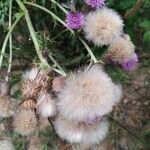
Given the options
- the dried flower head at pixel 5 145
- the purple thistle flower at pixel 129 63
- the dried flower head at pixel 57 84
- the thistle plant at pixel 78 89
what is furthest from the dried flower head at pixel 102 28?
the dried flower head at pixel 5 145

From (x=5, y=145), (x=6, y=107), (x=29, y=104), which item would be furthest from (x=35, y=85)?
(x=5, y=145)

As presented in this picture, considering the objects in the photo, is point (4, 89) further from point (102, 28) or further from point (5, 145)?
point (102, 28)

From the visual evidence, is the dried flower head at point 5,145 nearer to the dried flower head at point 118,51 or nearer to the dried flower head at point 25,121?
the dried flower head at point 25,121

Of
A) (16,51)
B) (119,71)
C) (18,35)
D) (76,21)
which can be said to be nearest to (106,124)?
(119,71)

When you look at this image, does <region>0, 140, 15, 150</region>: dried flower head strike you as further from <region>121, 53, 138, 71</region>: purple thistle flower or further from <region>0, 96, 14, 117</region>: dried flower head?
<region>121, 53, 138, 71</region>: purple thistle flower

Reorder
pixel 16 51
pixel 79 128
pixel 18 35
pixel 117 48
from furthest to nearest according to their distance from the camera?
1. pixel 18 35
2. pixel 16 51
3. pixel 117 48
4. pixel 79 128

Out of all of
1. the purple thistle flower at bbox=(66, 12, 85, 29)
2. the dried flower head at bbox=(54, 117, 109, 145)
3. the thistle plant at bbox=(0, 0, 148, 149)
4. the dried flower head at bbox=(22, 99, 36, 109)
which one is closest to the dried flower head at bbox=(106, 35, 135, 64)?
the thistle plant at bbox=(0, 0, 148, 149)

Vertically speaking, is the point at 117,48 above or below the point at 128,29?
above

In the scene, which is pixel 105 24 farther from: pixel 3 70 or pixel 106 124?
pixel 3 70
